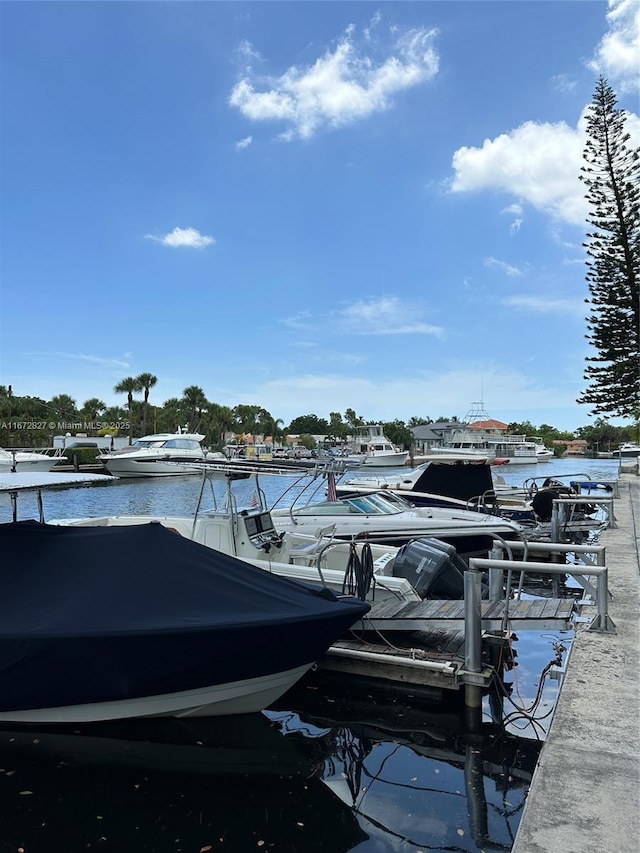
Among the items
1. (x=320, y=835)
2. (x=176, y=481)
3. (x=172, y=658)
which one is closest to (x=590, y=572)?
(x=320, y=835)

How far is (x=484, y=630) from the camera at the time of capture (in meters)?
7.56

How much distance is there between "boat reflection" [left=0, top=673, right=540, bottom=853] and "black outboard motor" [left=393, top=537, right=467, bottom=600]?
1.96 meters

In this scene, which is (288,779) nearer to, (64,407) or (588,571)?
(588,571)

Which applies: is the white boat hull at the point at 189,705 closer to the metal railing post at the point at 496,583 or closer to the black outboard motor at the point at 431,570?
the black outboard motor at the point at 431,570

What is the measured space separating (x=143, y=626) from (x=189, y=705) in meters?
1.26

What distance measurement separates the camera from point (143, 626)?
6.03 meters

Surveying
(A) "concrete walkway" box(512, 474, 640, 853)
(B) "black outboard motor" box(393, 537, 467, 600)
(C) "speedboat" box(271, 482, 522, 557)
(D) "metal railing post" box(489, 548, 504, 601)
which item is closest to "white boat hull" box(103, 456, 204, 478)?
(C) "speedboat" box(271, 482, 522, 557)

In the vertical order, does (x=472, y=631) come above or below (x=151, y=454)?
below

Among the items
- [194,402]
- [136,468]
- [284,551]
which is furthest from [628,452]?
[194,402]

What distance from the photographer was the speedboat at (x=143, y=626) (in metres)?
6.02

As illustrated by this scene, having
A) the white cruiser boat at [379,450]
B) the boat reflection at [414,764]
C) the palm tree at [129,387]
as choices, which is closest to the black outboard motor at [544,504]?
the boat reflection at [414,764]

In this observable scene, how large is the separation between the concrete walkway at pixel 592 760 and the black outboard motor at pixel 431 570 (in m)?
2.61

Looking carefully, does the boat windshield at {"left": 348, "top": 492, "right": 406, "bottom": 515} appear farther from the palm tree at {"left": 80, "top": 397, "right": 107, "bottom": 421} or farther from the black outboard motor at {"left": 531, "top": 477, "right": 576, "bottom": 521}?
the palm tree at {"left": 80, "top": 397, "right": 107, "bottom": 421}

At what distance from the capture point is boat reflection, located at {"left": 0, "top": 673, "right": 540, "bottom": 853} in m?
5.03
